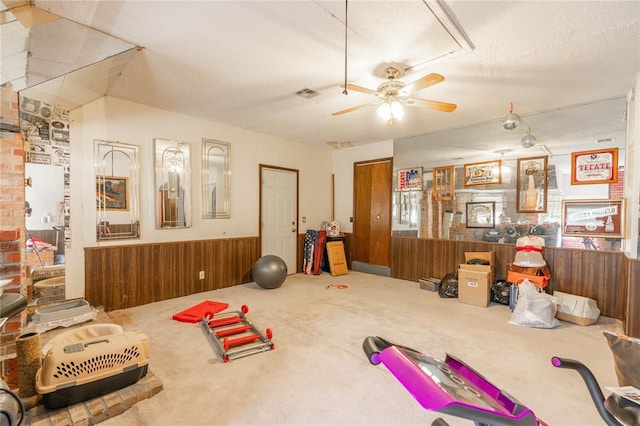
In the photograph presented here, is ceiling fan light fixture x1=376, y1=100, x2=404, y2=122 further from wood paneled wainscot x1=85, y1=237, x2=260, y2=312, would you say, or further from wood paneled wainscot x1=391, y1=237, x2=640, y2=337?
wood paneled wainscot x1=85, y1=237, x2=260, y2=312

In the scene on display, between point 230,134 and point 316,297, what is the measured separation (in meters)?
3.07

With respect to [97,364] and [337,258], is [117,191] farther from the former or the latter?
[337,258]

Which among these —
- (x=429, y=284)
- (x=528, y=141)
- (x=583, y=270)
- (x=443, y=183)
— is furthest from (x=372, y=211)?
(x=583, y=270)

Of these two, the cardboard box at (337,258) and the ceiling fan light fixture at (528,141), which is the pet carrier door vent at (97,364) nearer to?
the cardboard box at (337,258)

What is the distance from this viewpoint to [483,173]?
4691mm

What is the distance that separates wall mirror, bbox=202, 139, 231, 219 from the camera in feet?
15.4

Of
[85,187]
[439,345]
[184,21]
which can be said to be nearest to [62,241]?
[85,187]

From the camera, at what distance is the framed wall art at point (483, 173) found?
14.9ft

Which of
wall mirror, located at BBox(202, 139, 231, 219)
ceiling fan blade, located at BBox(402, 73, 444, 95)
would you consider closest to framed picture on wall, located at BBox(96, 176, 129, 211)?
wall mirror, located at BBox(202, 139, 231, 219)

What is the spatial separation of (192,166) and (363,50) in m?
3.14

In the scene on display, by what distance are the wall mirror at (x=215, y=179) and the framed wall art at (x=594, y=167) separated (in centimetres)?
507

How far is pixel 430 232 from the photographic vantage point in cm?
531

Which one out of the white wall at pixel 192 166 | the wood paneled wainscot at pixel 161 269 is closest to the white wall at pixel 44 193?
the white wall at pixel 192 166

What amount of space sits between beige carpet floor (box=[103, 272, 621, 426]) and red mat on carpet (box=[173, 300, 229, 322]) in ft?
0.34
